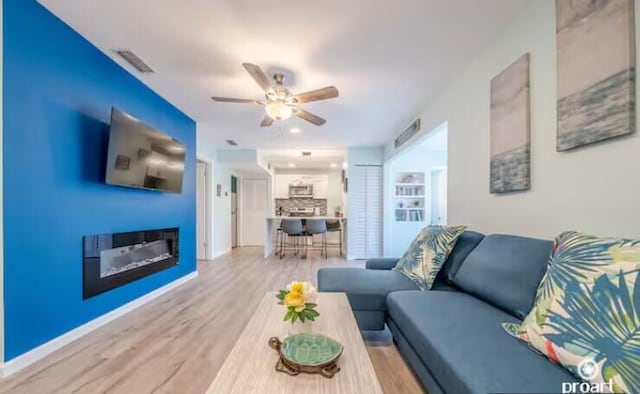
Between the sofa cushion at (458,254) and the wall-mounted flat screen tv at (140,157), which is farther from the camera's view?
the wall-mounted flat screen tv at (140,157)

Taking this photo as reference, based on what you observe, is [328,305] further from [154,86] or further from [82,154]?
[154,86]

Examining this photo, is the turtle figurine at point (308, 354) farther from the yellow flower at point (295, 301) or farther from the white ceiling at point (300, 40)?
the white ceiling at point (300, 40)

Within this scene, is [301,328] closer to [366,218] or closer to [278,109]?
[278,109]

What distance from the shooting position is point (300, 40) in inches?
87.1

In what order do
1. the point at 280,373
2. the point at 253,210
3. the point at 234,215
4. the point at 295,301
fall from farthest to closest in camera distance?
the point at 253,210
the point at 234,215
the point at 295,301
the point at 280,373

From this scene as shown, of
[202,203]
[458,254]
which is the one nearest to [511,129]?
[458,254]

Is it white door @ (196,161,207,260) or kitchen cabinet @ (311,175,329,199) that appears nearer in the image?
white door @ (196,161,207,260)

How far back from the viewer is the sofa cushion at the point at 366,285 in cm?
210

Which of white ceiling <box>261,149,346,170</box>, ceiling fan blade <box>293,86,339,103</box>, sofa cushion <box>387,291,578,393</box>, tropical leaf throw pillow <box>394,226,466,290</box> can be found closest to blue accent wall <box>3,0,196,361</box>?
ceiling fan blade <box>293,86,339,103</box>

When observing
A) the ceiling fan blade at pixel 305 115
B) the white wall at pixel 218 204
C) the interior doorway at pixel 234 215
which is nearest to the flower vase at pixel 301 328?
the ceiling fan blade at pixel 305 115

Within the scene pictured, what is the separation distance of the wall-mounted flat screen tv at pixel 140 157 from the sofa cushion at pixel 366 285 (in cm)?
202

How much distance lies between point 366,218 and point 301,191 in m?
3.26

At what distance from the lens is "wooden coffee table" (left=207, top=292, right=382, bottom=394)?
0.98m

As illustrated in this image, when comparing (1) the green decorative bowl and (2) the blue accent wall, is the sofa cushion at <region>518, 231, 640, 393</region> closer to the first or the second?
(1) the green decorative bowl
